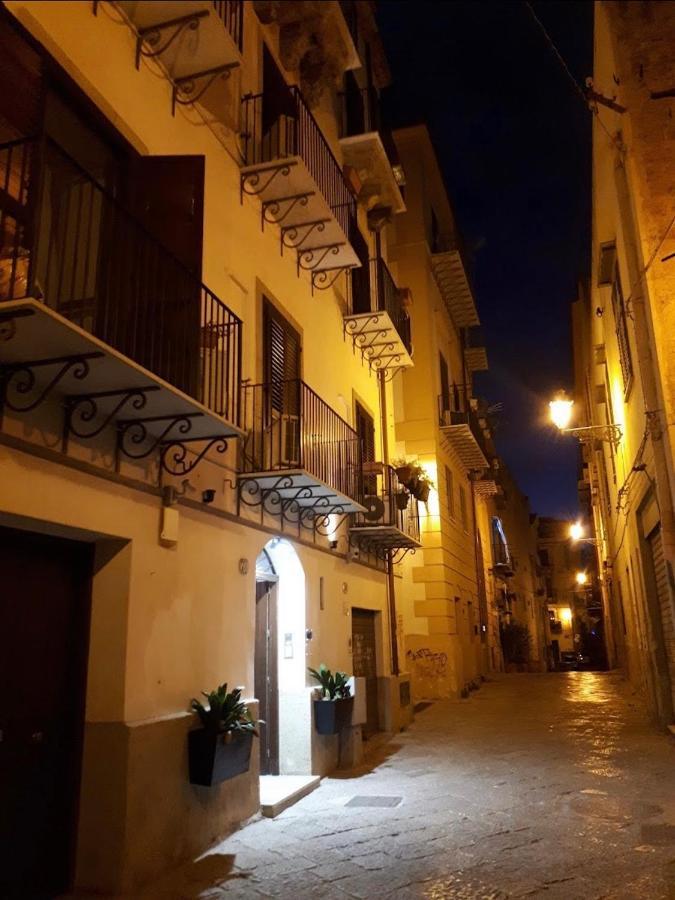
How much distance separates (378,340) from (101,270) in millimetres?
8842

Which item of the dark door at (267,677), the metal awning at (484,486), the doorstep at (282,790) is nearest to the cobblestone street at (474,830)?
the doorstep at (282,790)

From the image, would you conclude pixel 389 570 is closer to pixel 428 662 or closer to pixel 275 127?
pixel 428 662

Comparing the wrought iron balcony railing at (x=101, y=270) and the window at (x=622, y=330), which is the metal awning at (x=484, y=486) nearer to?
the window at (x=622, y=330)

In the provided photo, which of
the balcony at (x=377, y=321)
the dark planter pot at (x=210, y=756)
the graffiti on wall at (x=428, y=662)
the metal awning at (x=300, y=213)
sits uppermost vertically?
the balcony at (x=377, y=321)

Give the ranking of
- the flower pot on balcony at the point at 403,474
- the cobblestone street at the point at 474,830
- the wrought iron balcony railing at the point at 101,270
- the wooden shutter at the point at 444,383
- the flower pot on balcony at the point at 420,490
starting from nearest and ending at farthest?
the wrought iron balcony railing at the point at 101,270, the cobblestone street at the point at 474,830, the flower pot on balcony at the point at 403,474, the flower pot on balcony at the point at 420,490, the wooden shutter at the point at 444,383

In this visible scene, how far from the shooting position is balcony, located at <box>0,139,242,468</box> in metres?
4.26

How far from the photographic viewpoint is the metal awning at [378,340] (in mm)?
12727

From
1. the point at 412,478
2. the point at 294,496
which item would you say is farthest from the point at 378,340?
the point at 294,496

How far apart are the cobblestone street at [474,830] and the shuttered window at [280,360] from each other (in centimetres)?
477

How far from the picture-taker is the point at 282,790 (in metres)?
8.00

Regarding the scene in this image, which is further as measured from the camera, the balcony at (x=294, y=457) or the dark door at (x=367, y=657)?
the dark door at (x=367, y=657)

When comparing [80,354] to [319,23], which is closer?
[319,23]

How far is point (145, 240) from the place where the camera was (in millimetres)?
5613

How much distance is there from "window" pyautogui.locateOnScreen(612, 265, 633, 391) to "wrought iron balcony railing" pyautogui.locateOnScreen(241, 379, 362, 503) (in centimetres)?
456
